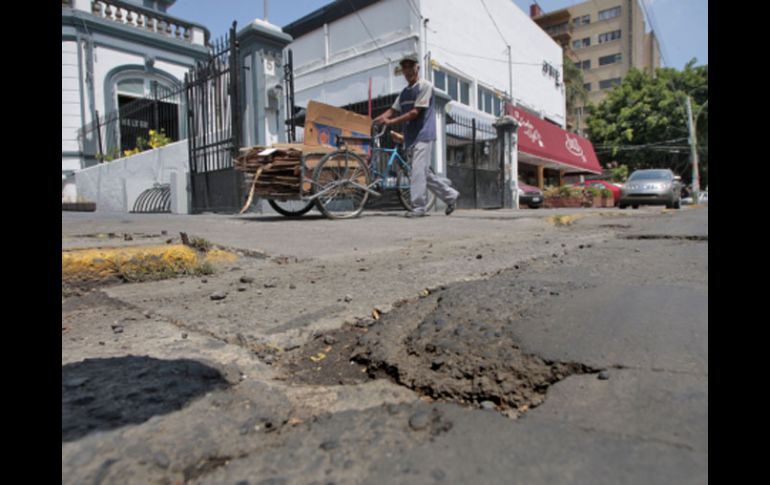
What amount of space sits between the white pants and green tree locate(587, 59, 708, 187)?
28.6 meters

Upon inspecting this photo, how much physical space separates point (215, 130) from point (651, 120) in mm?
29382

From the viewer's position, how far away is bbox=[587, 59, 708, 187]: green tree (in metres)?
29.5

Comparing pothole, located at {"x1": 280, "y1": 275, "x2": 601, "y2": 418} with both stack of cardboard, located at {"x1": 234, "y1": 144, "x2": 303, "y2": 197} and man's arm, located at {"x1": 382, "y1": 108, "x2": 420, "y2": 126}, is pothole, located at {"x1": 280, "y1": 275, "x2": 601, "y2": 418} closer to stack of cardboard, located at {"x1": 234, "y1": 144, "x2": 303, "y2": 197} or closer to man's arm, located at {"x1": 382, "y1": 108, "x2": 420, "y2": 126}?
stack of cardboard, located at {"x1": 234, "y1": 144, "x2": 303, "y2": 197}

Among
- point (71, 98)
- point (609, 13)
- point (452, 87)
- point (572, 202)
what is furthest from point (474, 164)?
point (609, 13)

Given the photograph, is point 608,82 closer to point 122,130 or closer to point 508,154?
point 508,154

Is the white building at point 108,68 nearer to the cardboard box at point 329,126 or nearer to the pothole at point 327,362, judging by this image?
the cardboard box at point 329,126

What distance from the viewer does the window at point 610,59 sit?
47.6 meters

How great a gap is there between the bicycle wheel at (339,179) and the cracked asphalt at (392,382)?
11.8 feet

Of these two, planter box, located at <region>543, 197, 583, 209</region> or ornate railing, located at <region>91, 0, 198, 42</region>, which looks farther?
planter box, located at <region>543, 197, 583, 209</region>

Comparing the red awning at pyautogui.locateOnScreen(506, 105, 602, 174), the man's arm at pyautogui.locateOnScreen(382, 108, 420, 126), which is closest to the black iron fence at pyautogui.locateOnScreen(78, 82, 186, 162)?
the man's arm at pyautogui.locateOnScreen(382, 108, 420, 126)

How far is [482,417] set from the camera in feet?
2.76
